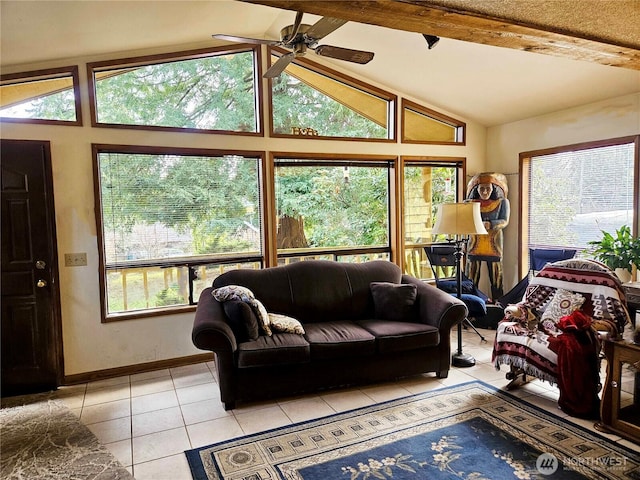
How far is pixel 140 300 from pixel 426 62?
3.61 meters

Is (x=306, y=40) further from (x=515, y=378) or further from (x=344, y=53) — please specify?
(x=515, y=378)

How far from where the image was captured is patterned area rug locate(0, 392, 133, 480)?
2.33 metres

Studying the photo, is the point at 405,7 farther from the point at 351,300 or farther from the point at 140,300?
the point at 140,300

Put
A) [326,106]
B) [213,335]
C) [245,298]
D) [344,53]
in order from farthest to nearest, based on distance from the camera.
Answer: [326,106] → [245,298] → [213,335] → [344,53]

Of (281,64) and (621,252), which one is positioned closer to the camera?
(281,64)

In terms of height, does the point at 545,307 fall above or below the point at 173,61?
below

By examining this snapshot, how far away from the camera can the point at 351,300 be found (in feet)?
12.7

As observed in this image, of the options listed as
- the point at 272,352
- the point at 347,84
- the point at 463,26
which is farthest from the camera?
the point at 347,84

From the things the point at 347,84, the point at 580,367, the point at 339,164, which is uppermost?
the point at 347,84

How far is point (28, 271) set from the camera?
135 inches

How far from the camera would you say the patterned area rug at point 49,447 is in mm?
2332

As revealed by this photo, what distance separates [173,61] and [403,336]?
3.28 meters

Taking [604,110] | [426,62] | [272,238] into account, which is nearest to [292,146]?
[272,238]

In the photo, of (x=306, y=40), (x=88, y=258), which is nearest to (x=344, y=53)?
(x=306, y=40)
